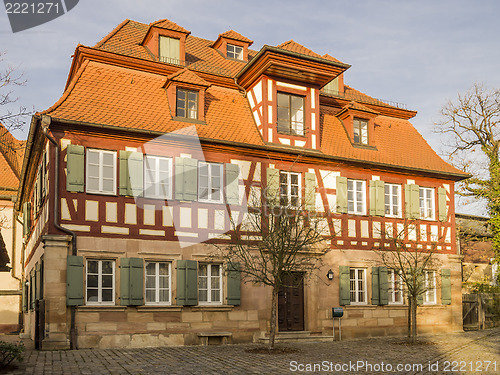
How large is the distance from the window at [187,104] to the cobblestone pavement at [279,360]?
24.8ft

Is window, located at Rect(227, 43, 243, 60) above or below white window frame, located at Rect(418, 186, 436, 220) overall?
above

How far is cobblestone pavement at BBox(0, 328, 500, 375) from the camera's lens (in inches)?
505

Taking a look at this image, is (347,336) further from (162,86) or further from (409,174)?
(162,86)

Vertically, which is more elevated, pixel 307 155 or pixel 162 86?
pixel 162 86

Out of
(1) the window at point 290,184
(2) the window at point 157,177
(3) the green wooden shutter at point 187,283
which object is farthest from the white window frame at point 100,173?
(1) the window at point 290,184

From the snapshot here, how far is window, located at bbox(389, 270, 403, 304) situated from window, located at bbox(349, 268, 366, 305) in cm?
123

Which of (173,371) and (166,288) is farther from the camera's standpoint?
(166,288)

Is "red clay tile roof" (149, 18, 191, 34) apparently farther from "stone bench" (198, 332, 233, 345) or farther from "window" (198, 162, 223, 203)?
"stone bench" (198, 332, 233, 345)

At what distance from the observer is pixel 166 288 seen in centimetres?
1833

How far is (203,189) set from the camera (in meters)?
19.3

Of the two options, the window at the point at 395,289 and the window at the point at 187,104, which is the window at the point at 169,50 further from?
the window at the point at 395,289

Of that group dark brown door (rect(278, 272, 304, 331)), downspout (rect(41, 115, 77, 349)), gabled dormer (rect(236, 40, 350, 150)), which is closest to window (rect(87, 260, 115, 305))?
downspout (rect(41, 115, 77, 349))

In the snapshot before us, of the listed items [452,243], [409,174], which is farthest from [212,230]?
[452,243]

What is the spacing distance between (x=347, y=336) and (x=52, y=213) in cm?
1081
